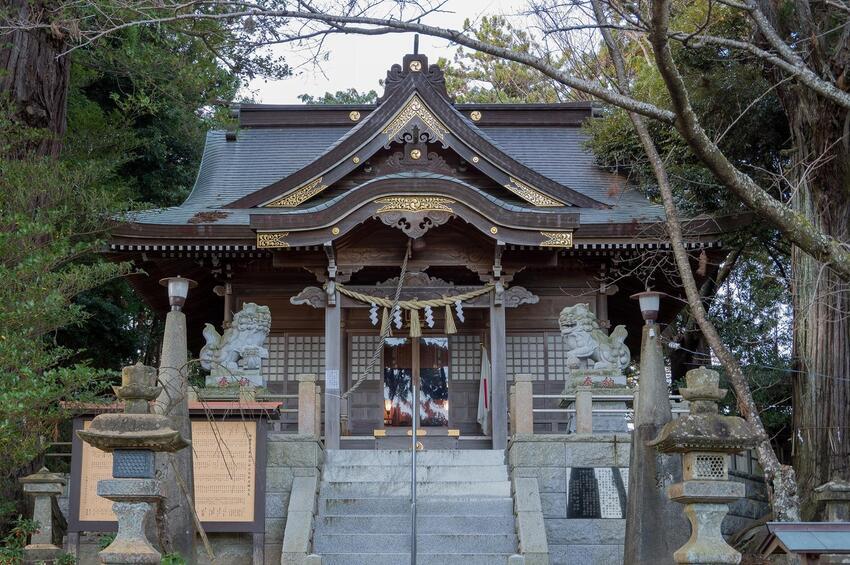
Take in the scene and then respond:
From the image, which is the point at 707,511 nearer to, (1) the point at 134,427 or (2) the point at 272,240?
(1) the point at 134,427

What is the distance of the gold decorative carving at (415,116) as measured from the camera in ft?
49.9

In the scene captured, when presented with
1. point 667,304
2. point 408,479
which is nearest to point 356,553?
point 408,479

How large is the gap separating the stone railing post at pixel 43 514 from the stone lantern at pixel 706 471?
6987 millimetres

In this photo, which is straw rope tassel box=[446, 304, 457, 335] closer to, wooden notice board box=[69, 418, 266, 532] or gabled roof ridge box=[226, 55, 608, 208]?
gabled roof ridge box=[226, 55, 608, 208]

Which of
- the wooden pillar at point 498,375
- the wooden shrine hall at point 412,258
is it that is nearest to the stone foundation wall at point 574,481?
the wooden pillar at point 498,375

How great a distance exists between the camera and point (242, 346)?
14.4 metres

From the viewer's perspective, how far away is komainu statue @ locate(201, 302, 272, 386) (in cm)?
1422

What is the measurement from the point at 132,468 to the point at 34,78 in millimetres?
7885

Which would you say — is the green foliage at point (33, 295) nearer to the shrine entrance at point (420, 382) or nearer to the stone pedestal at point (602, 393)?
the shrine entrance at point (420, 382)

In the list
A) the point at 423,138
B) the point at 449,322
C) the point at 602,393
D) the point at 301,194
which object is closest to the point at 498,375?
the point at 449,322

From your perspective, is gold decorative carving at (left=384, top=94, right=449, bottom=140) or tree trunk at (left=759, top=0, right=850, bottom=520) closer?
tree trunk at (left=759, top=0, right=850, bottom=520)

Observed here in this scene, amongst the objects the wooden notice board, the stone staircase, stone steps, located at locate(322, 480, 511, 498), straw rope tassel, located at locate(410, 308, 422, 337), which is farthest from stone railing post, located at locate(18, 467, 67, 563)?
straw rope tassel, located at locate(410, 308, 422, 337)

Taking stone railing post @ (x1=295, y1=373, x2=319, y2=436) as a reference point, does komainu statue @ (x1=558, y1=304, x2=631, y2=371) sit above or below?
above

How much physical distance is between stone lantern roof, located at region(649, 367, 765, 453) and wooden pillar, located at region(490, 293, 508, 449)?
594 centimetres
